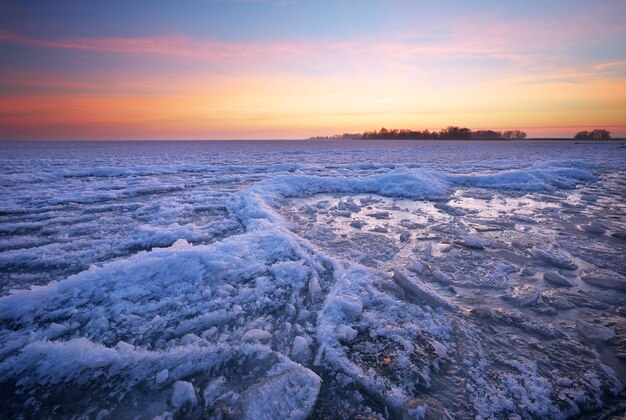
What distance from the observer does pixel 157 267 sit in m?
3.04

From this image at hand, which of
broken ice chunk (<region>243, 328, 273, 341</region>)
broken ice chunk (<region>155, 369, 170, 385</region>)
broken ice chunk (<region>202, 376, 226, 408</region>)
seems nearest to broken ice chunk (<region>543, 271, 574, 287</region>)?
broken ice chunk (<region>243, 328, 273, 341</region>)

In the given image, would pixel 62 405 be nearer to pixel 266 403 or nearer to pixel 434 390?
pixel 266 403

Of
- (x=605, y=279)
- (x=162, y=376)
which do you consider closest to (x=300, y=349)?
(x=162, y=376)

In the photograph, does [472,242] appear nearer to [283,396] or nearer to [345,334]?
[345,334]

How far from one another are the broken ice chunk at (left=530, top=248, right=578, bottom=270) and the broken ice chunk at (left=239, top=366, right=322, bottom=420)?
3.46 metres

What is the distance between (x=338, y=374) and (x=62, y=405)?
5.51 feet

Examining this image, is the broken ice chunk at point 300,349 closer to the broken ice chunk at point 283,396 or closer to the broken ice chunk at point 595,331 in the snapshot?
the broken ice chunk at point 283,396

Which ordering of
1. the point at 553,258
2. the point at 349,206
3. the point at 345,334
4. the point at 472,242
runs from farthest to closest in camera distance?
the point at 349,206 → the point at 472,242 → the point at 553,258 → the point at 345,334

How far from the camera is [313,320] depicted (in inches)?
94.7

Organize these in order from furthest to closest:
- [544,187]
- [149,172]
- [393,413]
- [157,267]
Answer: [149,172] < [544,187] < [157,267] < [393,413]

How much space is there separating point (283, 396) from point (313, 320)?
809 mm

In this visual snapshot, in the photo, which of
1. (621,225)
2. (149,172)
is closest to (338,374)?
(621,225)

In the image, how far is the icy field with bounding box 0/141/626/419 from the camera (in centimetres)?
166

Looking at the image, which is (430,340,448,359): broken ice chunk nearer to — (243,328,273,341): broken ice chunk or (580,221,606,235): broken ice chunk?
(243,328,273,341): broken ice chunk
